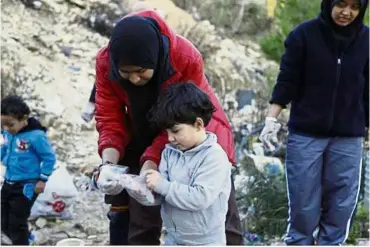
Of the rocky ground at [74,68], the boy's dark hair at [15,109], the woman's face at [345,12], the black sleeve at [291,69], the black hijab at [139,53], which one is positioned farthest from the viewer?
the rocky ground at [74,68]

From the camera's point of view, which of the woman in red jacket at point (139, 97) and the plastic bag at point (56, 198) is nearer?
the woman in red jacket at point (139, 97)

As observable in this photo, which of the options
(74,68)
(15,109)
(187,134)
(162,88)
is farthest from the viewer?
(74,68)

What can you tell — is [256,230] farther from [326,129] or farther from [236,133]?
[236,133]

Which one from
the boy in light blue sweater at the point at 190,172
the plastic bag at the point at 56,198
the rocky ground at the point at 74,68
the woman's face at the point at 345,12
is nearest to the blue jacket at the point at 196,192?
the boy in light blue sweater at the point at 190,172

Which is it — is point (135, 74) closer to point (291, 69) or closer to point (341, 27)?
point (291, 69)

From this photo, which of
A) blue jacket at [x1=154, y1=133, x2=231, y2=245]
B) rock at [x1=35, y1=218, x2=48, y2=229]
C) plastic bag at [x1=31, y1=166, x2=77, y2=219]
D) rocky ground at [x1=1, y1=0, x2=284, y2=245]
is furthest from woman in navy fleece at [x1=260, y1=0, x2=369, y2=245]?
rock at [x1=35, y1=218, x2=48, y2=229]

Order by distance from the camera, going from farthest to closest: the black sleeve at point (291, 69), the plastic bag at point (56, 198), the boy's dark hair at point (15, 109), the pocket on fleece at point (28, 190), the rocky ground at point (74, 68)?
the rocky ground at point (74, 68), the plastic bag at point (56, 198), the pocket on fleece at point (28, 190), the boy's dark hair at point (15, 109), the black sleeve at point (291, 69)

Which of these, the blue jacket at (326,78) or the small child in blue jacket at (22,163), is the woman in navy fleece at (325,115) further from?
the small child in blue jacket at (22,163)

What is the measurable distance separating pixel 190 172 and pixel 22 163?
207 centimetres

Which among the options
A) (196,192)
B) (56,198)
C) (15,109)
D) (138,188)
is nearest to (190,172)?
(196,192)

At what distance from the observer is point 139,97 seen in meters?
2.94

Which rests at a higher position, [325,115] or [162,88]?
[162,88]

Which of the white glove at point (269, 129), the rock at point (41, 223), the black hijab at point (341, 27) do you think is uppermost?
the black hijab at point (341, 27)

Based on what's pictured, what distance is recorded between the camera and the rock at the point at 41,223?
17.4 ft
